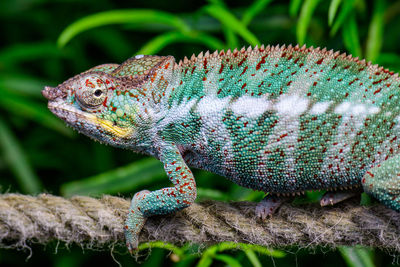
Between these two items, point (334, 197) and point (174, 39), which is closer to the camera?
point (334, 197)

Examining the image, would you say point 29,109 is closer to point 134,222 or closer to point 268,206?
point 134,222

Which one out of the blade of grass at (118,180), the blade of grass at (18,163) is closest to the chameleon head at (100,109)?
the blade of grass at (118,180)

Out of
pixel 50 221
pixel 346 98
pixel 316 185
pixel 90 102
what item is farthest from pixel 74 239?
pixel 346 98

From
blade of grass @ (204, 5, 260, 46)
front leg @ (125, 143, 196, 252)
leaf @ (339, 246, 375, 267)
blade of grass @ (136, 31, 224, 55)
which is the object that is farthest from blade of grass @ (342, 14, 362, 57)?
front leg @ (125, 143, 196, 252)

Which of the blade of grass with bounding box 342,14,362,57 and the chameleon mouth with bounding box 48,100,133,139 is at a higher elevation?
the blade of grass with bounding box 342,14,362,57

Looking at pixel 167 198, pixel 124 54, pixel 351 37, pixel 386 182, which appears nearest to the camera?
pixel 386 182

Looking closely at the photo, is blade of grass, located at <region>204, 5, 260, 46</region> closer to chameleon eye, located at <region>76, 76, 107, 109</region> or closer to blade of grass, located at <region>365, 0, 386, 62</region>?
blade of grass, located at <region>365, 0, 386, 62</region>

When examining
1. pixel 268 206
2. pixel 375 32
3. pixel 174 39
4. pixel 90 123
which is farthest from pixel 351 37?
pixel 90 123
